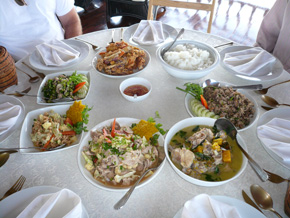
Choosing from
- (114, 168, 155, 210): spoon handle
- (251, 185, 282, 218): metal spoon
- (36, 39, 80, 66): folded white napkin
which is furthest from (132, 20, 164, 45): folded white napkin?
(251, 185, 282, 218): metal spoon

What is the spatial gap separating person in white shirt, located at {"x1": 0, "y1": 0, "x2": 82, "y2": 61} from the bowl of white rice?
1.64 metres

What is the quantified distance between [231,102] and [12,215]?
156cm

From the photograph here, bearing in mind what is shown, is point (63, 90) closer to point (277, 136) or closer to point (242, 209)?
point (242, 209)

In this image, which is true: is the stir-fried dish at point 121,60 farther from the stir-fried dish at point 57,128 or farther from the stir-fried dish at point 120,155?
the stir-fried dish at point 120,155

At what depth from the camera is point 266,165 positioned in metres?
1.33

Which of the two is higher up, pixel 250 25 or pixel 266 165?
pixel 266 165

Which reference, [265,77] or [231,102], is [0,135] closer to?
[231,102]

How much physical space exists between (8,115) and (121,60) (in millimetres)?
1046

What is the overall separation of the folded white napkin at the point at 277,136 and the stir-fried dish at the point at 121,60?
1.20 meters

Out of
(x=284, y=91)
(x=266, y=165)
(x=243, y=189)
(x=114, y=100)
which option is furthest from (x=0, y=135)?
(x=284, y=91)

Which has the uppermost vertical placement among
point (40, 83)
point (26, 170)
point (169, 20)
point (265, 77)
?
point (265, 77)

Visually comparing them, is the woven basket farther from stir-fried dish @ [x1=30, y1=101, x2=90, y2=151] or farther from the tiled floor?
the tiled floor

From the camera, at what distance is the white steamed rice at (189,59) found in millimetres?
1909

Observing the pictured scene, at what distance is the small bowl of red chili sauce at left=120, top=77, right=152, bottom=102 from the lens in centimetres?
176
